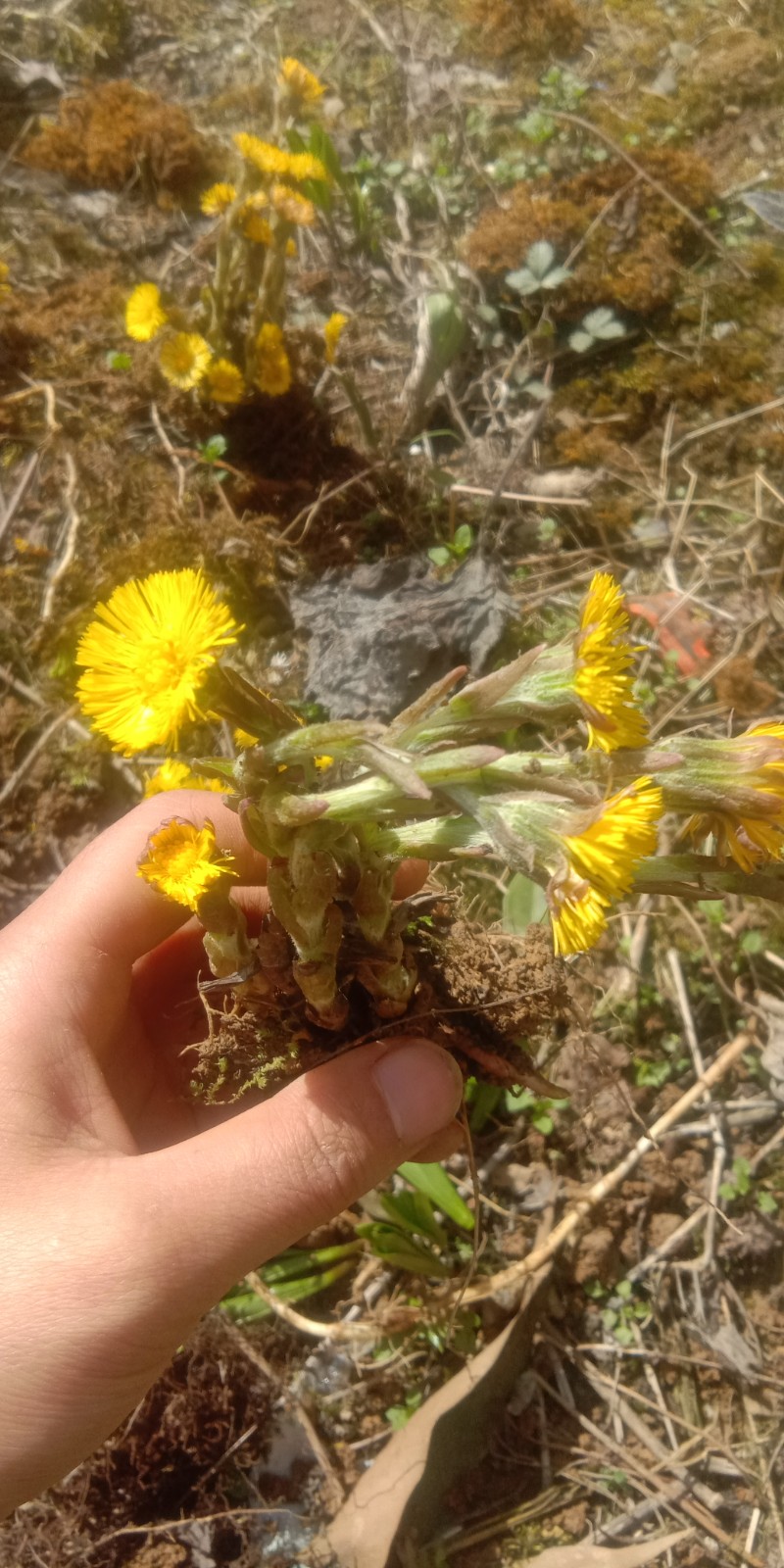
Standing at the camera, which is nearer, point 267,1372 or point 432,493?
point 267,1372

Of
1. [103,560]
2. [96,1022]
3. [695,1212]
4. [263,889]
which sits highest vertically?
[103,560]

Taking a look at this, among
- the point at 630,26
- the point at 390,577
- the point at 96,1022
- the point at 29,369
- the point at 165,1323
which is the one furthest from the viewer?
the point at 630,26

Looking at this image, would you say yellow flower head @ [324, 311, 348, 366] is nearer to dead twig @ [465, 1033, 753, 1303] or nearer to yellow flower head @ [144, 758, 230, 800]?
yellow flower head @ [144, 758, 230, 800]

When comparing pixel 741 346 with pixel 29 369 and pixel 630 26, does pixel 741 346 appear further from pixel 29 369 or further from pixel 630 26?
pixel 29 369

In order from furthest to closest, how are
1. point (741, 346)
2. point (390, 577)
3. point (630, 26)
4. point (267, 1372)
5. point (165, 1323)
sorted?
point (630, 26) < point (741, 346) < point (390, 577) < point (267, 1372) < point (165, 1323)

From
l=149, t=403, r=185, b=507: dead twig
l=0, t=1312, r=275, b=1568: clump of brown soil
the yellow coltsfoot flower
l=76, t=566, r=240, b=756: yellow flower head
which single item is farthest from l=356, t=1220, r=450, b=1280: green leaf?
l=149, t=403, r=185, b=507: dead twig

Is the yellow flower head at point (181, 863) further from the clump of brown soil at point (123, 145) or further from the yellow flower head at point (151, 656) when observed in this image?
the clump of brown soil at point (123, 145)

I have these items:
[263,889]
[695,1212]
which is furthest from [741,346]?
[695,1212]
